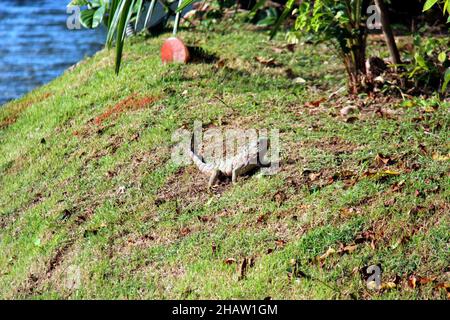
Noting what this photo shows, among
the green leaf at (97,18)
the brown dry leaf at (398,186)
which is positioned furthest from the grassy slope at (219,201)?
the green leaf at (97,18)

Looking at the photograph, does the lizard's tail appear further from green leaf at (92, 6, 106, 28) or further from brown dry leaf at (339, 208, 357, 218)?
green leaf at (92, 6, 106, 28)

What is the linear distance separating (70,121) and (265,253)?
3.24 metres

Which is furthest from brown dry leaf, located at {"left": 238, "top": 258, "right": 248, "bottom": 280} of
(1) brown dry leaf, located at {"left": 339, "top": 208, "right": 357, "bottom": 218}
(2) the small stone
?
(2) the small stone

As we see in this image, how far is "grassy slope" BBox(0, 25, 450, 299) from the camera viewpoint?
14.9ft

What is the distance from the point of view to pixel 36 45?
41.3 ft

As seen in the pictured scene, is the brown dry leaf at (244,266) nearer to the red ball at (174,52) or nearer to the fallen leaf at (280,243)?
the fallen leaf at (280,243)

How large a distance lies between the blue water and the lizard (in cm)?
534

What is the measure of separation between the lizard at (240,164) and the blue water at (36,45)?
534 centimetres

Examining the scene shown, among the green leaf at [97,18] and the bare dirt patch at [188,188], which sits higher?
the green leaf at [97,18]

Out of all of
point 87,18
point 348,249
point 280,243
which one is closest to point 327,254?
point 348,249

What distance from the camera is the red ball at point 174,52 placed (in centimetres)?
793

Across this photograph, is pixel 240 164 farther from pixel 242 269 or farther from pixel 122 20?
pixel 122 20

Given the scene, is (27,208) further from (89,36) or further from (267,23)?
(89,36)

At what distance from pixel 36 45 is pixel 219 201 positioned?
804 cm
